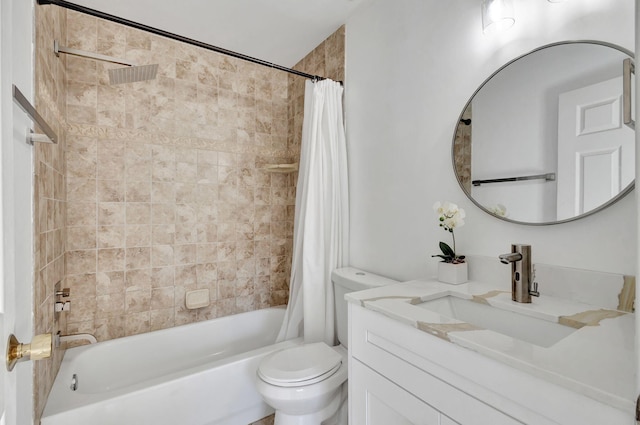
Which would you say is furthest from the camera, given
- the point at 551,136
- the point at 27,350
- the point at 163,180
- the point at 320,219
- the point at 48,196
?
the point at 163,180

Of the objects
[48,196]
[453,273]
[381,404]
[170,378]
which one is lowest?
[170,378]

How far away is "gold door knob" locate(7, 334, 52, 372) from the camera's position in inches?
17.4

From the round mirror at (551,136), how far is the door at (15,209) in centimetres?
140

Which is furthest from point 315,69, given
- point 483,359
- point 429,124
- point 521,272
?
point 483,359

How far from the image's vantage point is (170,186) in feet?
7.20

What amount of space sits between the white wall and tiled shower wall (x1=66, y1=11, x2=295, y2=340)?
947 millimetres

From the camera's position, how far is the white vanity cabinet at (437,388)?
23.8 inches

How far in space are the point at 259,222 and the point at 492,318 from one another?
6.39 ft

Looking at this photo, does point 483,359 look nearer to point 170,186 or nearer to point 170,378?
point 170,378

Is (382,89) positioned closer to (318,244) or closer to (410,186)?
(410,186)

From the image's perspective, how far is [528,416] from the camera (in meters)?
0.64

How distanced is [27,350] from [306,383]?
3.58 ft

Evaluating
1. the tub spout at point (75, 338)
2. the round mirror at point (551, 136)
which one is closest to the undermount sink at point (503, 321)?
the round mirror at point (551, 136)

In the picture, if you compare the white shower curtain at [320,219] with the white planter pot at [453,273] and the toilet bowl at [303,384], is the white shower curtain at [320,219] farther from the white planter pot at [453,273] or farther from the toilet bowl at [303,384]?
the white planter pot at [453,273]
